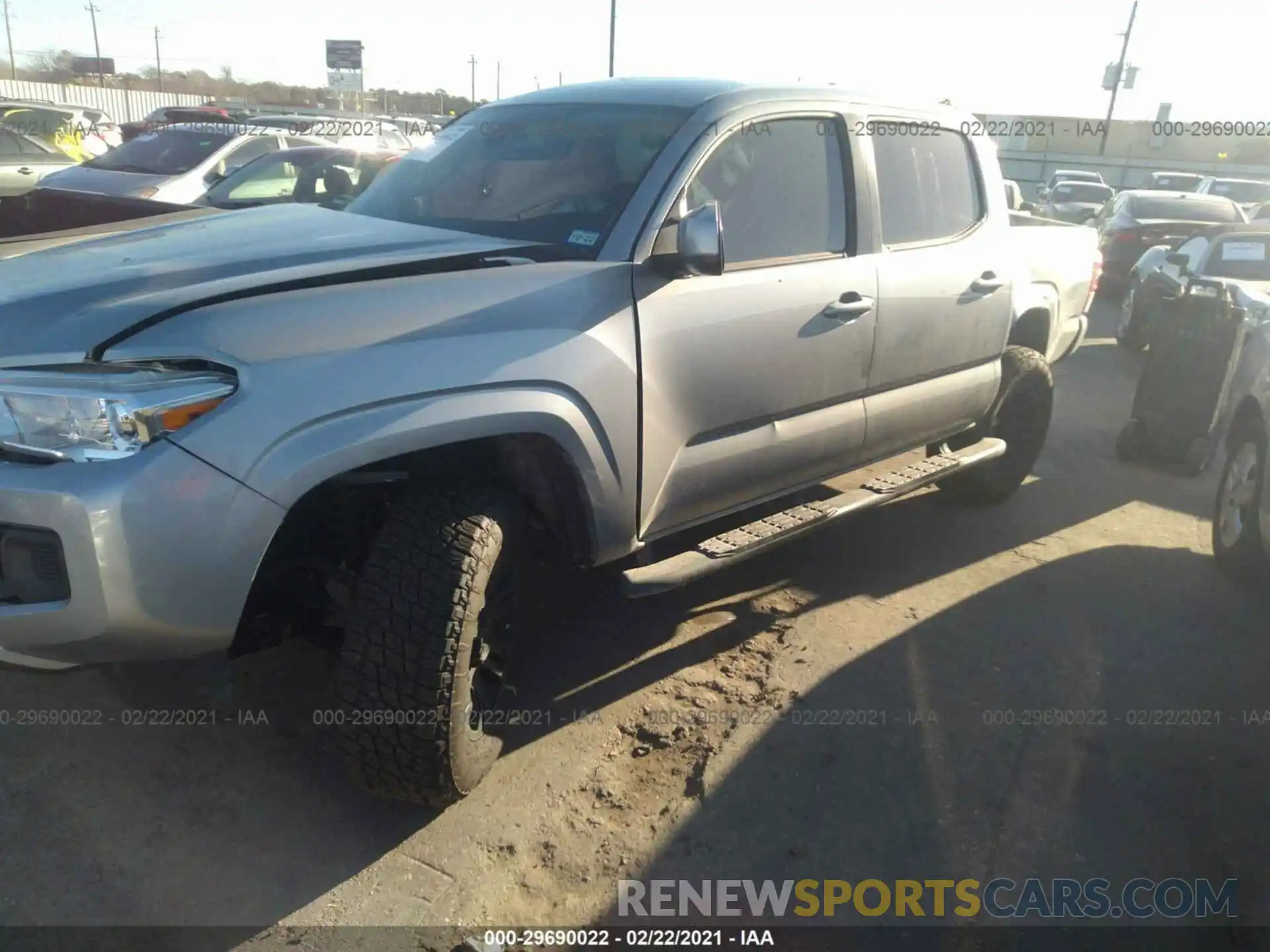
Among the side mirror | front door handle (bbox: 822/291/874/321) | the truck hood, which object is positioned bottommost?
front door handle (bbox: 822/291/874/321)

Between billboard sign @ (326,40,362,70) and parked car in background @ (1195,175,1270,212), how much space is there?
24303 mm

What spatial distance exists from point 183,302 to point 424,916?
5.21ft

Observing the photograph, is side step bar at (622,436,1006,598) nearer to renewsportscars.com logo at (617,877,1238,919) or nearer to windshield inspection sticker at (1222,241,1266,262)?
renewsportscars.com logo at (617,877,1238,919)

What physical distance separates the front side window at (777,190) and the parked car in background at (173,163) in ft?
25.3

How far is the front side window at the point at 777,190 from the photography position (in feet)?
10.7

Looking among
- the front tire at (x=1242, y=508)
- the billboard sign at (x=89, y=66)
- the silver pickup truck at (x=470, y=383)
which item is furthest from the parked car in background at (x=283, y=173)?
the billboard sign at (x=89, y=66)

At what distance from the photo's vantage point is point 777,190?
345 centimetres

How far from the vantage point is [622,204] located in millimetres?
3031

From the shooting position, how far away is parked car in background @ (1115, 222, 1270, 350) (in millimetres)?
6402

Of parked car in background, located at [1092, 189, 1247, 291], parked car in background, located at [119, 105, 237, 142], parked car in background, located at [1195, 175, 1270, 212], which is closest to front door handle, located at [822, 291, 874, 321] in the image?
parked car in background, located at [1092, 189, 1247, 291]

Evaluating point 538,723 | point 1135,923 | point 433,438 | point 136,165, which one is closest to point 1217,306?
point 1135,923

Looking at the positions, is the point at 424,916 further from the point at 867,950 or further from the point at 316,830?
the point at 867,950

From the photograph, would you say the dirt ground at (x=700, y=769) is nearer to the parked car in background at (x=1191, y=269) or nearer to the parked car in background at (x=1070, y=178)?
the parked car in background at (x=1191, y=269)

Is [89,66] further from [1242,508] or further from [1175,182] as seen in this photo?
[1242,508]
